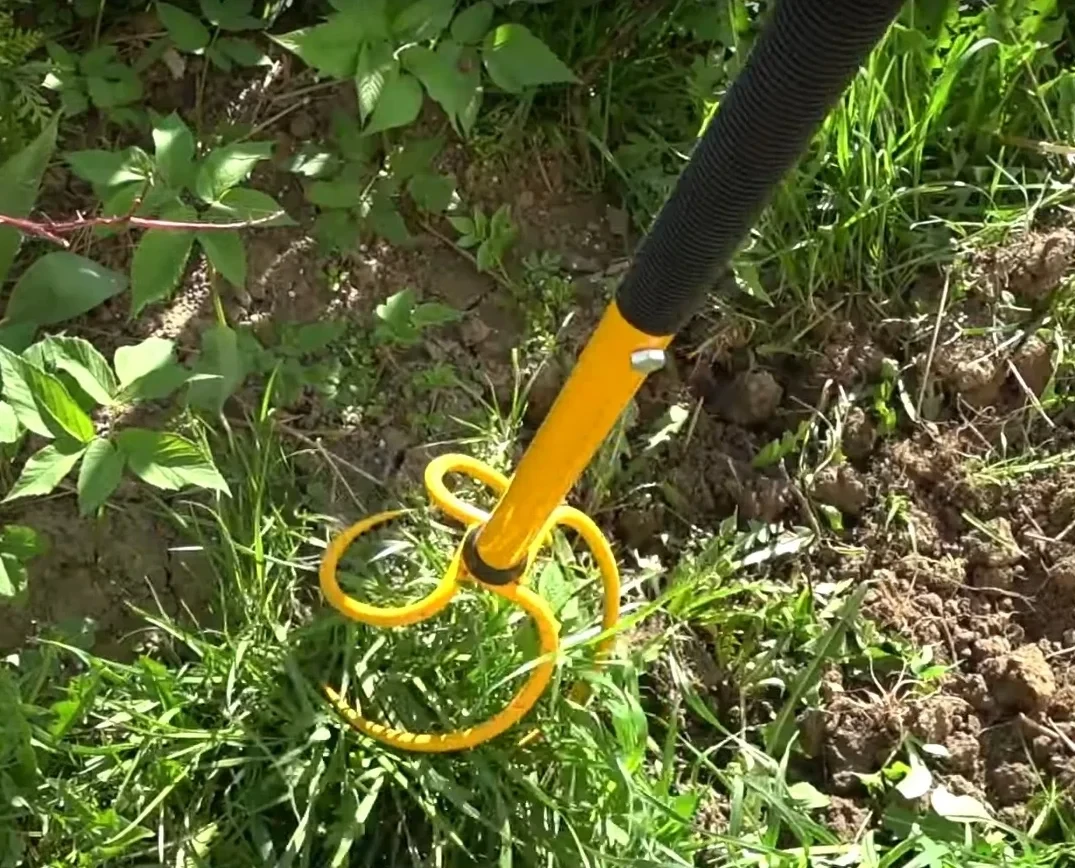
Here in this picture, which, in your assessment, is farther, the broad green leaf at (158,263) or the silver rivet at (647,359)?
the broad green leaf at (158,263)

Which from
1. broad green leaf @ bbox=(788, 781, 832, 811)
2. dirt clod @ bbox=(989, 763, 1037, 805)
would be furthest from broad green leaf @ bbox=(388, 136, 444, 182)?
dirt clod @ bbox=(989, 763, 1037, 805)

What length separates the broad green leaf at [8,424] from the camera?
1.12m

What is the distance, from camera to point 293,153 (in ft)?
4.89

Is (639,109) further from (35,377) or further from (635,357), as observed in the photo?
(35,377)

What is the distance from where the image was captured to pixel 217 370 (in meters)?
1.30

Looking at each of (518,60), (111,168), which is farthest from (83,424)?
(518,60)

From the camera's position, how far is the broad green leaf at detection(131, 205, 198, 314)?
46.9 inches

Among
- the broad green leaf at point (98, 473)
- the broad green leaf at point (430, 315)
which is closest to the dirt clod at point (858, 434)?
the broad green leaf at point (430, 315)

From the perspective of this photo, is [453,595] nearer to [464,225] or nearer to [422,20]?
[464,225]

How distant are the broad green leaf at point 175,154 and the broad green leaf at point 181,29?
0.78 ft

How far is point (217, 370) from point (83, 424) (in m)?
0.18

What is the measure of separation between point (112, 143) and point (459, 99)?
1.31 feet

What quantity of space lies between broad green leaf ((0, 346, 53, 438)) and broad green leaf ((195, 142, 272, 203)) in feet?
0.75

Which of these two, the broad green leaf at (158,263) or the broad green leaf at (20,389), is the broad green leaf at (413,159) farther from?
the broad green leaf at (20,389)
